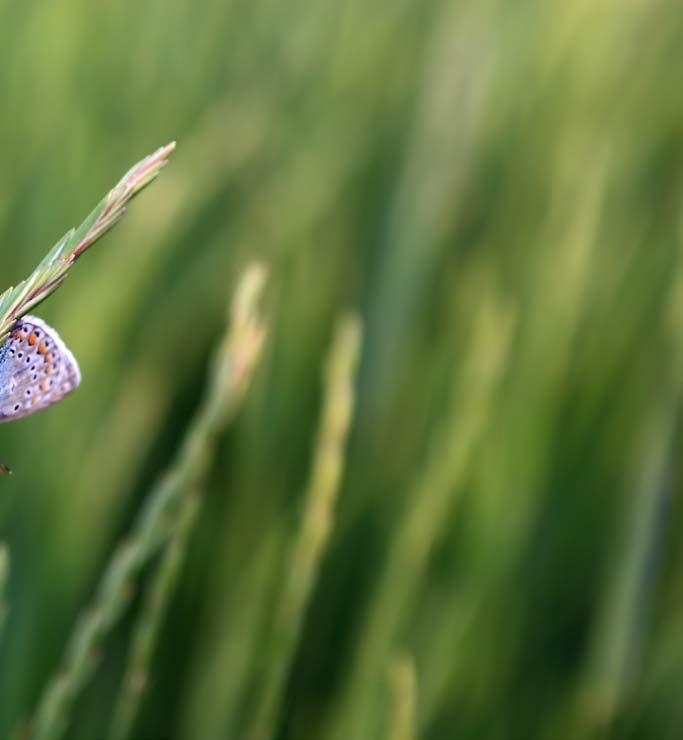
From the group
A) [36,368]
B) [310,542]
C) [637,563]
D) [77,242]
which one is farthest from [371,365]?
[77,242]

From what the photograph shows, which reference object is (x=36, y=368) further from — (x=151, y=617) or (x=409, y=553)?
(x=409, y=553)

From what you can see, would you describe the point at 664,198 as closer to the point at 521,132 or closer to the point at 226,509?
the point at 521,132

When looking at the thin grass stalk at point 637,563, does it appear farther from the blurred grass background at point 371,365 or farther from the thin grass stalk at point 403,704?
the thin grass stalk at point 403,704

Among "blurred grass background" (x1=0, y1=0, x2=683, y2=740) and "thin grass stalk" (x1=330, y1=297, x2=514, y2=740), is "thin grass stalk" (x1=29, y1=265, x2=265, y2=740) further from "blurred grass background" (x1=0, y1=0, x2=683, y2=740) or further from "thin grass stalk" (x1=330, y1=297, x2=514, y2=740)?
"thin grass stalk" (x1=330, y1=297, x2=514, y2=740)

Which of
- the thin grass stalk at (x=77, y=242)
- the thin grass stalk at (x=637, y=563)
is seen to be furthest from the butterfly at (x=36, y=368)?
the thin grass stalk at (x=637, y=563)

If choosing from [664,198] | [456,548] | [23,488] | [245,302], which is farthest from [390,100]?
[245,302]
